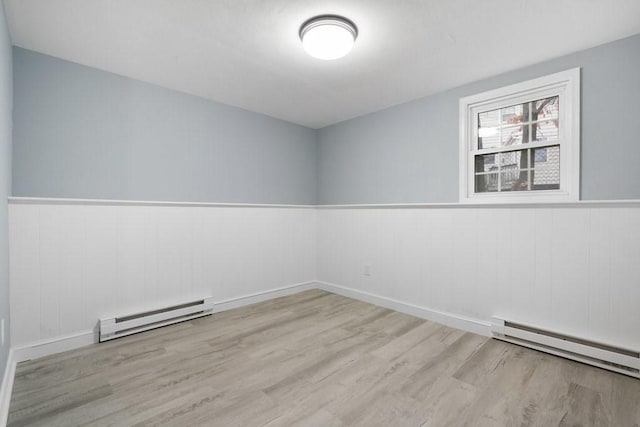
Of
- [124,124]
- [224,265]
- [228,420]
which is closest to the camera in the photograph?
[228,420]

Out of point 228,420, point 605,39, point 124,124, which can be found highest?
point 605,39

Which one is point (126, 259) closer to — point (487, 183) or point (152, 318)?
point (152, 318)

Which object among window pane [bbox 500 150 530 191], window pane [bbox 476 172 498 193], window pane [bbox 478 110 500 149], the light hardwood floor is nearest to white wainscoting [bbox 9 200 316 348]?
the light hardwood floor

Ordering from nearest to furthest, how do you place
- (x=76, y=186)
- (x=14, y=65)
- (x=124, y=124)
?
(x=14, y=65)
(x=76, y=186)
(x=124, y=124)

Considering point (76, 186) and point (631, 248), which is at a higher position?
point (76, 186)

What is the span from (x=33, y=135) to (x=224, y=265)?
77.1 inches

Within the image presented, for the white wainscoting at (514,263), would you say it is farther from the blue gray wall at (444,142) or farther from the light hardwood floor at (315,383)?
the light hardwood floor at (315,383)

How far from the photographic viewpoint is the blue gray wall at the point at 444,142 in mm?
2100

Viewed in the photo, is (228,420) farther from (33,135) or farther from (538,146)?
(538,146)

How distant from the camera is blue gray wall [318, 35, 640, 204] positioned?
210 centimetres

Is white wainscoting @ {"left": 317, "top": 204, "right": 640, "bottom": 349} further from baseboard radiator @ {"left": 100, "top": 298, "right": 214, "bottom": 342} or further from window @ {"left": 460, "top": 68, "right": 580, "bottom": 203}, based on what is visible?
baseboard radiator @ {"left": 100, "top": 298, "right": 214, "bottom": 342}

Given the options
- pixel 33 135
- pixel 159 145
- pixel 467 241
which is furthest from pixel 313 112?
pixel 33 135

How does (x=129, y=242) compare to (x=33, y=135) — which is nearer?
(x=33, y=135)

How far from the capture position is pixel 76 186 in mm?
2457
